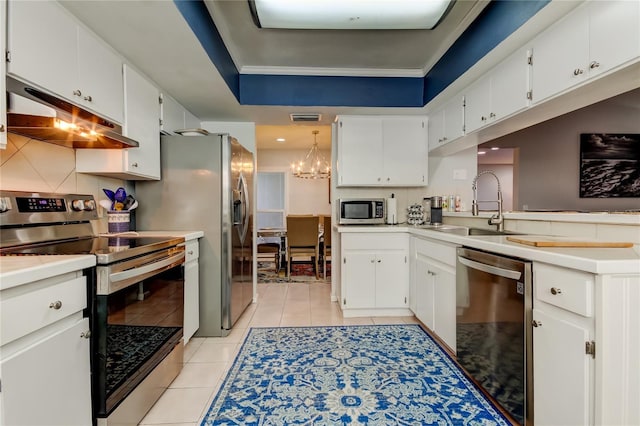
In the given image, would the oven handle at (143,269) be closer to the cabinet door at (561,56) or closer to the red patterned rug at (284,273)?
the cabinet door at (561,56)

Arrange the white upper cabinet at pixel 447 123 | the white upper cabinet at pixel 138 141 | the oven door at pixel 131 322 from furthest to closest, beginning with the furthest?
the white upper cabinet at pixel 447 123 < the white upper cabinet at pixel 138 141 < the oven door at pixel 131 322

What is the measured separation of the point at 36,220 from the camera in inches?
62.6

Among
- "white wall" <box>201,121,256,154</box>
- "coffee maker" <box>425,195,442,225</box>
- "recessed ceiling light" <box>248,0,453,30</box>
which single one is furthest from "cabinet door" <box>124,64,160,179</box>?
"coffee maker" <box>425,195,442,225</box>

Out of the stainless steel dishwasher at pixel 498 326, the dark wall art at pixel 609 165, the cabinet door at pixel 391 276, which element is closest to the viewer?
the stainless steel dishwasher at pixel 498 326

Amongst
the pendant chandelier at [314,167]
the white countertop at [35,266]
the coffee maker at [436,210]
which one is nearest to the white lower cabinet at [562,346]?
the white countertop at [35,266]

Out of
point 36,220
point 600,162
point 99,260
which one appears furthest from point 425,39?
point 600,162

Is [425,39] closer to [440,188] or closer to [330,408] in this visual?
[440,188]

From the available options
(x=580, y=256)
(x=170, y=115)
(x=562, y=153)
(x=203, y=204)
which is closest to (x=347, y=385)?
(x=580, y=256)

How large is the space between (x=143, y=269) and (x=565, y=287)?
1.82 meters

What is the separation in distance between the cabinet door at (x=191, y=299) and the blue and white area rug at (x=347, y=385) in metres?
0.42

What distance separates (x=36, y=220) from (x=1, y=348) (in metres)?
0.95

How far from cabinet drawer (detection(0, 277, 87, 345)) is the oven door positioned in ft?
0.29

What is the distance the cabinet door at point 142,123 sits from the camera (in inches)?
80.5

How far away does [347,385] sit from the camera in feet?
6.04
